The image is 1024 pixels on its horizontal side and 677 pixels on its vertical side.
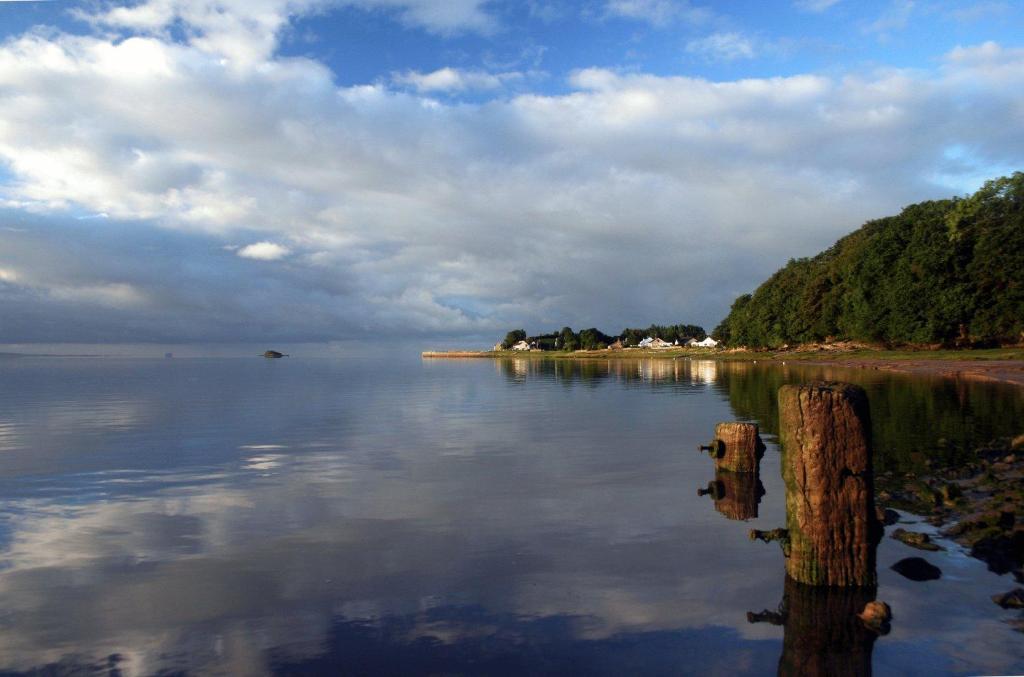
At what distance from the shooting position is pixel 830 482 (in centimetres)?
1109

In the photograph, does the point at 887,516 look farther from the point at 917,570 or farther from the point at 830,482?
the point at 830,482

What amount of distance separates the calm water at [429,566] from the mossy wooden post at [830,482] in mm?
710

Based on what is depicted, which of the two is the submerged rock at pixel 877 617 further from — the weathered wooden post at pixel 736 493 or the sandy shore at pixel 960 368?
the sandy shore at pixel 960 368

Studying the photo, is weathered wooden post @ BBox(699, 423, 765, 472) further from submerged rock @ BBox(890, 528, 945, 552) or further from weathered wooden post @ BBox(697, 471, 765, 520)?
submerged rock @ BBox(890, 528, 945, 552)

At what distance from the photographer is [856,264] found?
377ft

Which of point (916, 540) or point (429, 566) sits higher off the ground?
point (916, 540)

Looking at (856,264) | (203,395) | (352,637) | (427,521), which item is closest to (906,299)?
(856,264)

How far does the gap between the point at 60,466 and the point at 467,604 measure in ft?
74.3

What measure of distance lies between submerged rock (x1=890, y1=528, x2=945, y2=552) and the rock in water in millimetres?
1277

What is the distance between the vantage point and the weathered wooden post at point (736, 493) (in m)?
18.3

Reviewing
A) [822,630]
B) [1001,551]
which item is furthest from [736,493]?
[822,630]

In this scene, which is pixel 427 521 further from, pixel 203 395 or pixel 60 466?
pixel 203 395

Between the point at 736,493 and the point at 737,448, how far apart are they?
233 cm

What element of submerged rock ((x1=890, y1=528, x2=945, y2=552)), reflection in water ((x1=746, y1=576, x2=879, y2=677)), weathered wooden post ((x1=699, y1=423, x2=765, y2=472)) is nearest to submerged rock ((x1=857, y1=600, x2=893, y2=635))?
reflection in water ((x1=746, y1=576, x2=879, y2=677))
